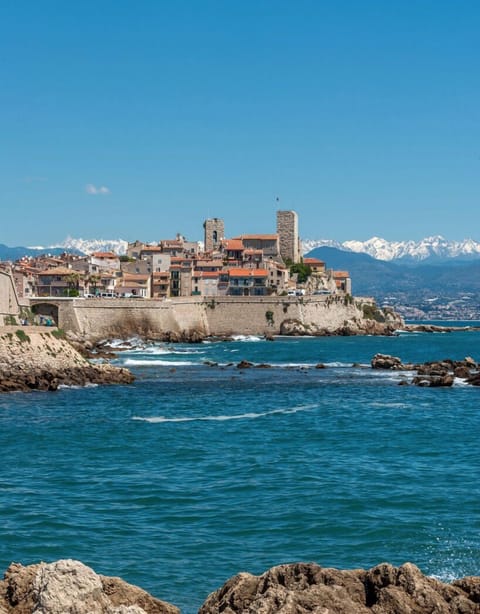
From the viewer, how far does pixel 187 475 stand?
24.1 m

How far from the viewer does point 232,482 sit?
23.1 meters

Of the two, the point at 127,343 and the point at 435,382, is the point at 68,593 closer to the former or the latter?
the point at 435,382

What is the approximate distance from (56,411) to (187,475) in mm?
14840

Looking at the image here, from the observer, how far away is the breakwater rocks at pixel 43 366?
46.4m

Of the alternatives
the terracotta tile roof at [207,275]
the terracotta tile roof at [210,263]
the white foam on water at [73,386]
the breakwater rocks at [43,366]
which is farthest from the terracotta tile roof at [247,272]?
the white foam on water at [73,386]

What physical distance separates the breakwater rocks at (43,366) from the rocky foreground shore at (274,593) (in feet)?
112

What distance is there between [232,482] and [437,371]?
3740 centimetres

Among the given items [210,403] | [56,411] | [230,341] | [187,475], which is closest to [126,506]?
[187,475]

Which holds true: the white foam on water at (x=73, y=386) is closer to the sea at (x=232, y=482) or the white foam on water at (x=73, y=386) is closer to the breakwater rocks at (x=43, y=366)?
the breakwater rocks at (x=43, y=366)

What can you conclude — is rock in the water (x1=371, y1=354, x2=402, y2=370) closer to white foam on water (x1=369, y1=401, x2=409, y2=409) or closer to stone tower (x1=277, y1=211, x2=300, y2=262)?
white foam on water (x1=369, y1=401, x2=409, y2=409)

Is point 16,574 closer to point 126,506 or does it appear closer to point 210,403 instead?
point 126,506

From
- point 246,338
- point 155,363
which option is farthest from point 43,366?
point 246,338

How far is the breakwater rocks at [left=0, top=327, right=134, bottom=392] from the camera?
1827 inches

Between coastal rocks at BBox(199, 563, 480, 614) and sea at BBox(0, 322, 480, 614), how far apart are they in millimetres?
2625
